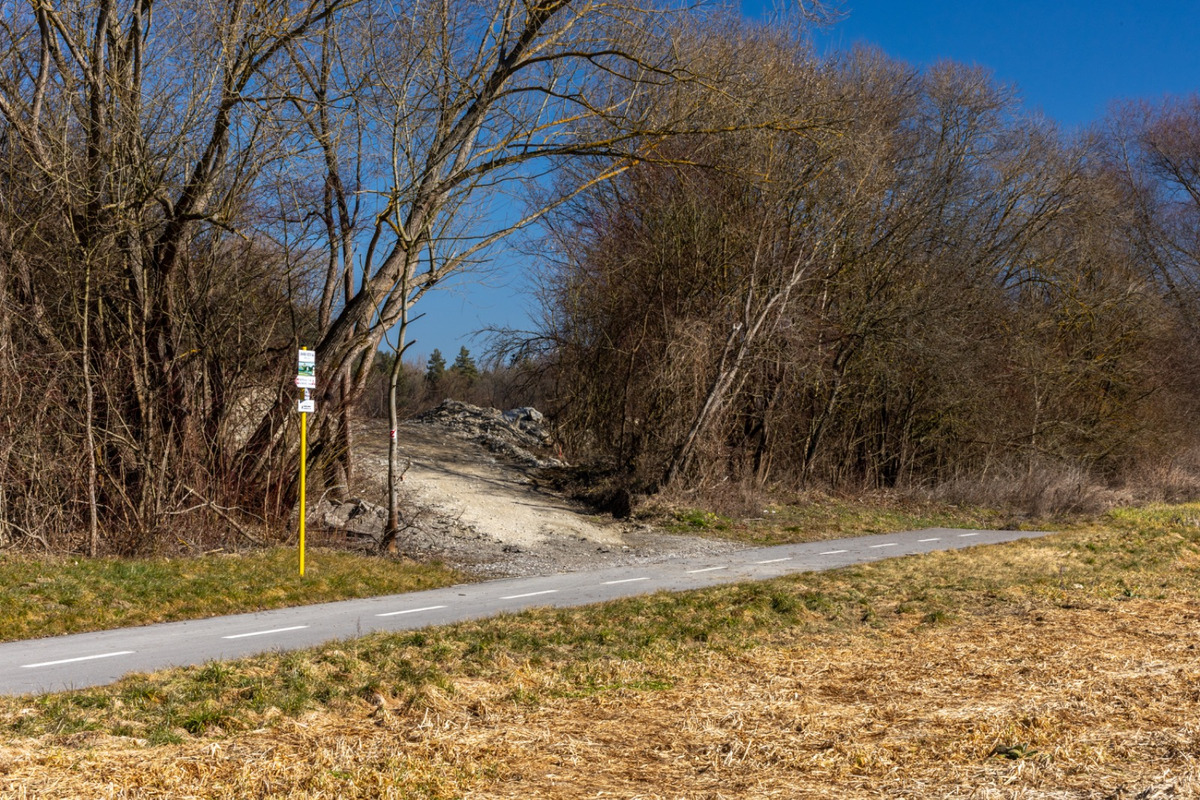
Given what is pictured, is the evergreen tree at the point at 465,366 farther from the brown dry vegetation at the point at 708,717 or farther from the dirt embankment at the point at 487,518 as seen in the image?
the brown dry vegetation at the point at 708,717

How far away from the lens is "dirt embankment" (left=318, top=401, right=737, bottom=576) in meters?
17.0

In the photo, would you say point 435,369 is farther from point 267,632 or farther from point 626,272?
point 267,632

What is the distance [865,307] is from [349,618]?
20596 mm

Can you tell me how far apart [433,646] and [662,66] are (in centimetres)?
1203

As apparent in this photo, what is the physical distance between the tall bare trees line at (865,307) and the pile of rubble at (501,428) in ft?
5.21

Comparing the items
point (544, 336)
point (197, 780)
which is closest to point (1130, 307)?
point (544, 336)

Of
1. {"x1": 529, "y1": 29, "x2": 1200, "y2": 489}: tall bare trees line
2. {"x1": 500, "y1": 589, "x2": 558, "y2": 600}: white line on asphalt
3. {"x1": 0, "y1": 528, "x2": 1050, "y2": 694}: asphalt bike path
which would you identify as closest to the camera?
{"x1": 0, "y1": 528, "x2": 1050, "y2": 694}: asphalt bike path

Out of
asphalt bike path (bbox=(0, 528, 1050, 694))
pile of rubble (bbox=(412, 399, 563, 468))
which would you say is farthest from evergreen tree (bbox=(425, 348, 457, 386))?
asphalt bike path (bbox=(0, 528, 1050, 694))

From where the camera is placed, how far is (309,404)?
1340 centimetres

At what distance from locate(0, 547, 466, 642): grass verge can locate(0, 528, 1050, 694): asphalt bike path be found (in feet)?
1.11

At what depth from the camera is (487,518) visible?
64.4 ft

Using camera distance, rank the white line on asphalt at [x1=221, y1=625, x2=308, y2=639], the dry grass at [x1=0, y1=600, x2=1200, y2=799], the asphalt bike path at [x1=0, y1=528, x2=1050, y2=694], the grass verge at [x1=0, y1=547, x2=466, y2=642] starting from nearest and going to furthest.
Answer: the dry grass at [x1=0, y1=600, x2=1200, y2=799], the asphalt bike path at [x1=0, y1=528, x2=1050, y2=694], the white line on asphalt at [x1=221, y1=625, x2=308, y2=639], the grass verge at [x1=0, y1=547, x2=466, y2=642]

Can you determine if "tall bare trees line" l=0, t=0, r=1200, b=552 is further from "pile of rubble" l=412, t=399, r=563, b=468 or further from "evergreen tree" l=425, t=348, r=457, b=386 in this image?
"evergreen tree" l=425, t=348, r=457, b=386

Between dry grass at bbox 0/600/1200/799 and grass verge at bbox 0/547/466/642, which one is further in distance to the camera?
grass verge at bbox 0/547/466/642
